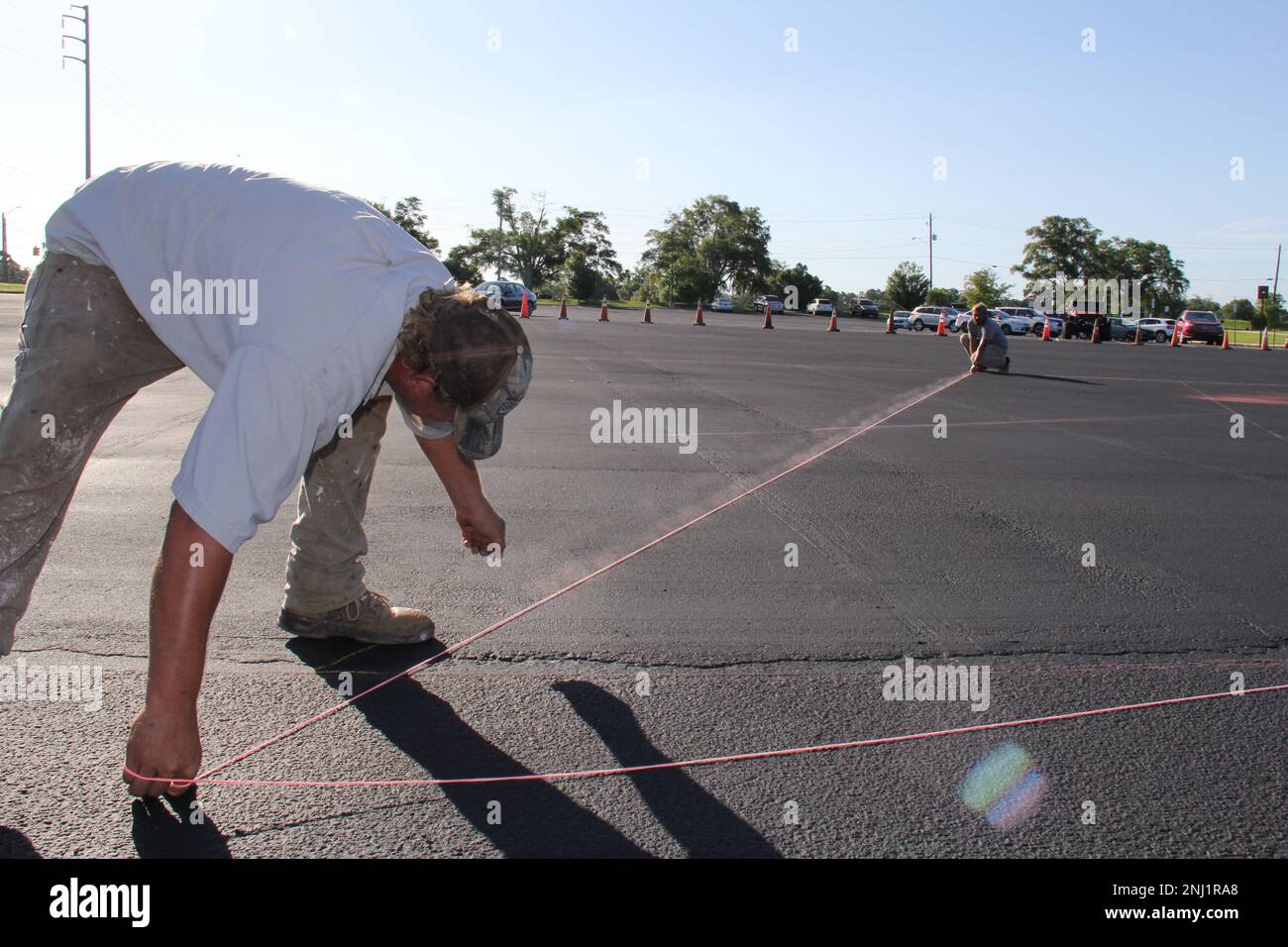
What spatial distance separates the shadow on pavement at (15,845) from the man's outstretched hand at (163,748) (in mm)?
268

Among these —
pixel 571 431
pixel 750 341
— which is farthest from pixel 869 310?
pixel 571 431

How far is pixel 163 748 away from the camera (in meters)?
2.46

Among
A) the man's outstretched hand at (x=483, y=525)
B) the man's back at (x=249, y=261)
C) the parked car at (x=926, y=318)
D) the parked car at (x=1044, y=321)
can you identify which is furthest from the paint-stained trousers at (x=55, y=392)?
the parked car at (x=926, y=318)

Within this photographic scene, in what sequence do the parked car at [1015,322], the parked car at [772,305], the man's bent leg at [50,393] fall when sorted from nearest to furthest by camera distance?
the man's bent leg at [50,393], the parked car at [1015,322], the parked car at [772,305]

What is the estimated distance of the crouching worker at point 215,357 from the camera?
7.52 ft

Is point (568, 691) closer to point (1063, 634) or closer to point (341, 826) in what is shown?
point (341, 826)

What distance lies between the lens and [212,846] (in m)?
2.54

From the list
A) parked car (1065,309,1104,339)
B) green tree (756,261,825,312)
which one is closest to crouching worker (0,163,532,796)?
parked car (1065,309,1104,339)

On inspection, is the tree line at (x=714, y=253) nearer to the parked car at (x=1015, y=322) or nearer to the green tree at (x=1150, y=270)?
the green tree at (x=1150, y=270)

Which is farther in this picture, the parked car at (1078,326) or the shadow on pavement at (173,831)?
the parked car at (1078,326)

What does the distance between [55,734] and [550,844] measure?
1.54 meters

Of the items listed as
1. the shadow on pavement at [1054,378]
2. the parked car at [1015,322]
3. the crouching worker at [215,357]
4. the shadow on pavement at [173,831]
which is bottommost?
the shadow on pavement at [173,831]

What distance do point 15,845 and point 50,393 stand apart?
115cm

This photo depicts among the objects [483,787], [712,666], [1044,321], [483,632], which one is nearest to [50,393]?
[483,787]
